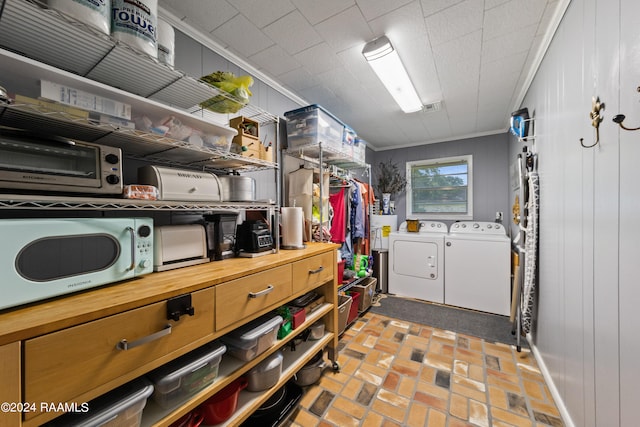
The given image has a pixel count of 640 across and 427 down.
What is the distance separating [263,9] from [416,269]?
3.21 meters

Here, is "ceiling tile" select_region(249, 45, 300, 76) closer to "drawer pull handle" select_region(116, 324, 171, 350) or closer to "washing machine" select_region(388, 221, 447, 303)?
"drawer pull handle" select_region(116, 324, 171, 350)

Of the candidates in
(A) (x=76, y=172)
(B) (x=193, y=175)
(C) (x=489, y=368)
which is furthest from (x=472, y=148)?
(A) (x=76, y=172)

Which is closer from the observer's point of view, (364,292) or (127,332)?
(127,332)

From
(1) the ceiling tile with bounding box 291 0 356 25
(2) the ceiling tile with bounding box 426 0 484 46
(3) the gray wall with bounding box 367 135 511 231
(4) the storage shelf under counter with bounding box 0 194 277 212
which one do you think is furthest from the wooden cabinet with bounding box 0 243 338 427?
(3) the gray wall with bounding box 367 135 511 231

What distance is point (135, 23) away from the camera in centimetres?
85

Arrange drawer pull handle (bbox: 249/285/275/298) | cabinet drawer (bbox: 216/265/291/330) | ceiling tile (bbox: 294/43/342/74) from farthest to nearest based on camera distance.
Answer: ceiling tile (bbox: 294/43/342/74) → drawer pull handle (bbox: 249/285/275/298) → cabinet drawer (bbox: 216/265/291/330)

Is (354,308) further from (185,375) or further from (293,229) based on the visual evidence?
(185,375)

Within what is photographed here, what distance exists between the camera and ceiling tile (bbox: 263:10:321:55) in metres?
1.49

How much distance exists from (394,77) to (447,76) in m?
0.51

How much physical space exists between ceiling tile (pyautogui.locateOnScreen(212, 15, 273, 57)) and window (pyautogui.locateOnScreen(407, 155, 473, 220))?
328 cm

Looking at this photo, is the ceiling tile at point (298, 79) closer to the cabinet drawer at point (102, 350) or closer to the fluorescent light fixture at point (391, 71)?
the fluorescent light fixture at point (391, 71)

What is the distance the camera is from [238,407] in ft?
3.66

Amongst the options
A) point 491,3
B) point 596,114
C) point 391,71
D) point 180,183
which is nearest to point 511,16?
point 491,3

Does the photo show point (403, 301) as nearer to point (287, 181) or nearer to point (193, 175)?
point (287, 181)
